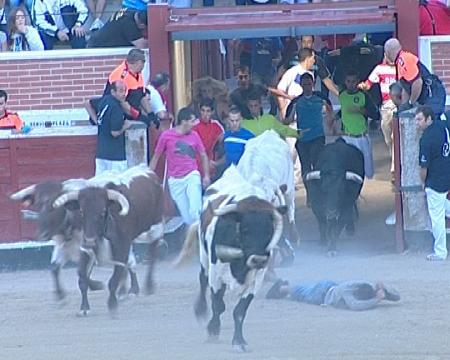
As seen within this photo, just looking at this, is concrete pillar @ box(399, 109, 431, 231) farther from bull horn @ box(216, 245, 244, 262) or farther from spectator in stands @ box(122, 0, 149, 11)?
bull horn @ box(216, 245, 244, 262)

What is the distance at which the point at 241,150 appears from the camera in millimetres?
14891

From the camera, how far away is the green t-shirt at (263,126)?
1531 cm

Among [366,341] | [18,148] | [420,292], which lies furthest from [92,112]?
[366,341]

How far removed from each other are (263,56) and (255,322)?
946 centimetres

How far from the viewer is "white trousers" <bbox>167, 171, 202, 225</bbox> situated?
14625mm

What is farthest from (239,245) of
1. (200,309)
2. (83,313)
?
(83,313)

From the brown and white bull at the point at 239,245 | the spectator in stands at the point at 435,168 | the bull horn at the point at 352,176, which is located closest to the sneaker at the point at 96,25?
the bull horn at the point at 352,176

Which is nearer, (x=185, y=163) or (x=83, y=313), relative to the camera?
(x=83, y=313)

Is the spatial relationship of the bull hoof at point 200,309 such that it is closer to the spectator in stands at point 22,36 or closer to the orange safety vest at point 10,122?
the orange safety vest at point 10,122

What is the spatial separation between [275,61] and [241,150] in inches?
246

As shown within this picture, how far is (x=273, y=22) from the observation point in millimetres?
15633

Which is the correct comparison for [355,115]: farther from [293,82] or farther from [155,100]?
[155,100]

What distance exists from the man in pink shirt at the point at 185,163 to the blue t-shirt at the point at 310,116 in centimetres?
232

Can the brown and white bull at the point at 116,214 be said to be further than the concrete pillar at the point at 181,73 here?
No
